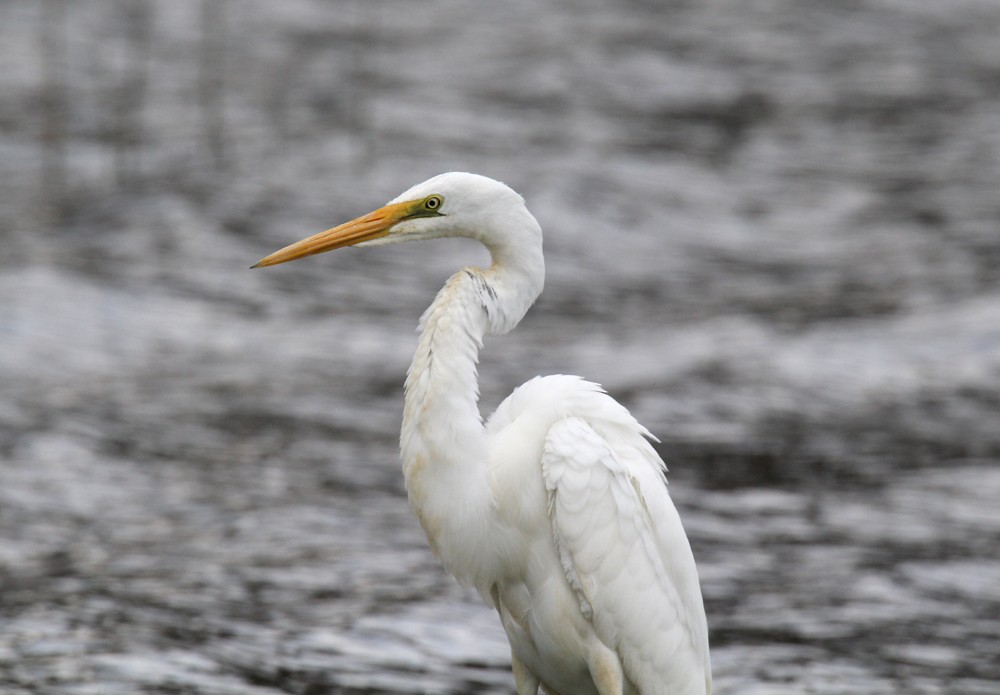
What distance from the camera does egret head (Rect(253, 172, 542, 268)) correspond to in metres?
4.50

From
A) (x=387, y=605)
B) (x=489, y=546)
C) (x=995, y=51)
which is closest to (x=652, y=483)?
(x=489, y=546)

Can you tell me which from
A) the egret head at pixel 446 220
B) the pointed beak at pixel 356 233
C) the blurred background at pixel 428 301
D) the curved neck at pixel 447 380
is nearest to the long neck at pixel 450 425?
the curved neck at pixel 447 380

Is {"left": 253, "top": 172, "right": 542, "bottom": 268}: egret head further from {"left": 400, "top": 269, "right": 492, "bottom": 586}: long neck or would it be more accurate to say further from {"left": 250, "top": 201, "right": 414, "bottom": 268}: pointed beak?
{"left": 400, "top": 269, "right": 492, "bottom": 586}: long neck

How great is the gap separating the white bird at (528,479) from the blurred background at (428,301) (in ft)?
Result: 5.97

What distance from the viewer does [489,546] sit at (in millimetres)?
4559

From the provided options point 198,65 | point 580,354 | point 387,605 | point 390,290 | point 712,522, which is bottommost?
point 387,605

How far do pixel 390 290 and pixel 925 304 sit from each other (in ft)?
15.5

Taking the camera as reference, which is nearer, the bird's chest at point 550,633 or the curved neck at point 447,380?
the curved neck at point 447,380

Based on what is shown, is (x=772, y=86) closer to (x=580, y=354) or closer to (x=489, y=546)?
(x=580, y=354)

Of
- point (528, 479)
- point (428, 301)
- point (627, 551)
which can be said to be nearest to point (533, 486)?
point (528, 479)

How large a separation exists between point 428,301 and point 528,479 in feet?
28.4

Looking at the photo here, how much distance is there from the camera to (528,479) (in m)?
4.49

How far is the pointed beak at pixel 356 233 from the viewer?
14.9 ft

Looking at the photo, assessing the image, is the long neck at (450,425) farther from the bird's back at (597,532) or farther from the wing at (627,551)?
the wing at (627,551)
